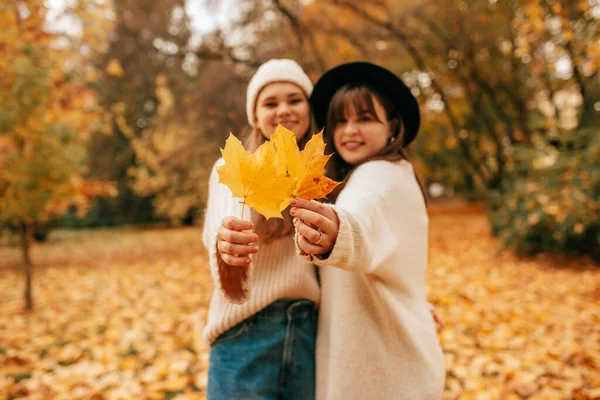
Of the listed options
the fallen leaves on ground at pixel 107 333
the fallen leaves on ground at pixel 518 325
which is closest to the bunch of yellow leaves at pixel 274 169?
the fallen leaves on ground at pixel 107 333

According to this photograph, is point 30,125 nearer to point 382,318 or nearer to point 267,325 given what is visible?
point 267,325

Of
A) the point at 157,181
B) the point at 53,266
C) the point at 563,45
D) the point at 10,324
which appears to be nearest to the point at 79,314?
the point at 10,324

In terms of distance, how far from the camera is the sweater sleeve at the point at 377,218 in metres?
0.98

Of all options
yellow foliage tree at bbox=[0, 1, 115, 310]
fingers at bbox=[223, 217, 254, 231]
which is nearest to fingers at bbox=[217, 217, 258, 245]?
fingers at bbox=[223, 217, 254, 231]

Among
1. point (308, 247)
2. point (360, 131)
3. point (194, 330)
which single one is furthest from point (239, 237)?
point (194, 330)

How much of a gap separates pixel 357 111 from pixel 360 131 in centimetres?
8

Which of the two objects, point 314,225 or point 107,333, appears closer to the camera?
point 314,225

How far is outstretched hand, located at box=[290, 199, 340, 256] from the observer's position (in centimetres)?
89

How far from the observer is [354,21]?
9031mm

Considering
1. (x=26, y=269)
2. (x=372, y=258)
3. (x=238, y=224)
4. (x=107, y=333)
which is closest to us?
(x=238, y=224)

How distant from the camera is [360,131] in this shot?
145 centimetres

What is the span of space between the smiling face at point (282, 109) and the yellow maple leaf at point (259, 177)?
0.71 m

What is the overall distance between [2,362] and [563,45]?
8.06m

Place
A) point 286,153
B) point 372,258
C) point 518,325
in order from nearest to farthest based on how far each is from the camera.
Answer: point 286,153 < point 372,258 < point 518,325
